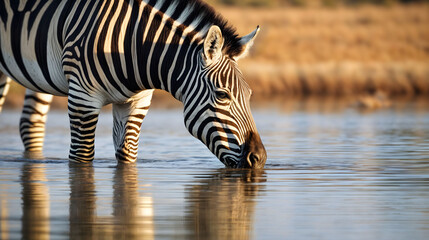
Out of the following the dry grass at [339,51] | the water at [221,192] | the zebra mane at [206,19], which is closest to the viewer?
the water at [221,192]

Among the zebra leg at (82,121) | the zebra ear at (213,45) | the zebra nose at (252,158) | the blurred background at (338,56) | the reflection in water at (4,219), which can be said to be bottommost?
the reflection in water at (4,219)

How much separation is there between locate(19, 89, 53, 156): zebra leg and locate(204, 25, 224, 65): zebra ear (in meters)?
3.50

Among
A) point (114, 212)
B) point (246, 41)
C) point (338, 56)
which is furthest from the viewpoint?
point (338, 56)

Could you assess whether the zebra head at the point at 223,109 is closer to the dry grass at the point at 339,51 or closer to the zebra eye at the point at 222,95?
the zebra eye at the point at 222,95

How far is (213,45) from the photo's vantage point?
8055mm

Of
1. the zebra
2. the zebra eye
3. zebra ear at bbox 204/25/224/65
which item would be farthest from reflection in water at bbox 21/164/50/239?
zebra ear at bbox 204/25/224/65

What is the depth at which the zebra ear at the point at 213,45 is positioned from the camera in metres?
7.85

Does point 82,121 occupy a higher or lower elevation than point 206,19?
lower

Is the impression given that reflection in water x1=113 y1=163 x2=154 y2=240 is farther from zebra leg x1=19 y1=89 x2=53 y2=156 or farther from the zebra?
zebra leg x1=19 y1=89 x2=53 y2=156

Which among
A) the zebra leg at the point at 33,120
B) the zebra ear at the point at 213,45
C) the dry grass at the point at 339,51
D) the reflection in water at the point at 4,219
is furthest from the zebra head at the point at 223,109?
the dry grass at the point at 339,51

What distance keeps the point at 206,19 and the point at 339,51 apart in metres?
21.4

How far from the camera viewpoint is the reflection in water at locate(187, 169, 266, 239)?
17.7 feet

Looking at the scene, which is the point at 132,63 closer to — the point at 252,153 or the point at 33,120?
the point at 252,153

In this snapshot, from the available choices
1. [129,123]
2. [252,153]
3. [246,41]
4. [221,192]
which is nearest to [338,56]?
[129,123]
